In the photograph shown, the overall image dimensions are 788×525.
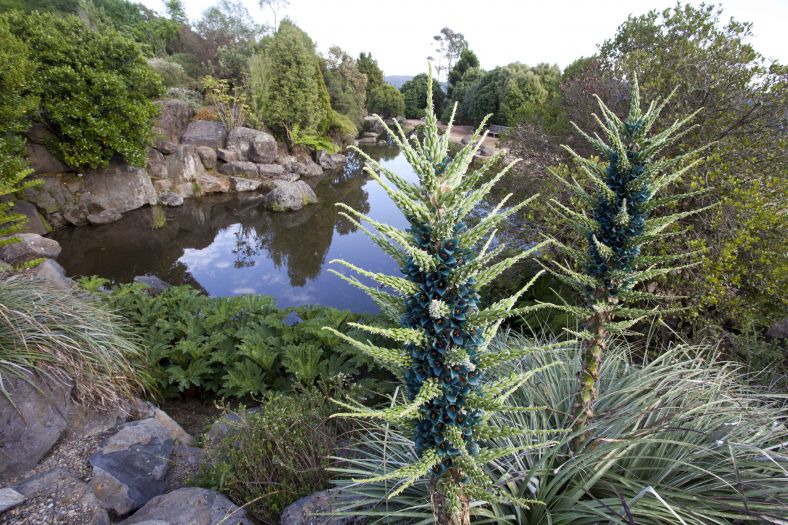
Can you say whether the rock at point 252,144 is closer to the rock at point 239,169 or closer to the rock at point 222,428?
the rock at point 239,169

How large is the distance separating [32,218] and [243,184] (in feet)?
23.8

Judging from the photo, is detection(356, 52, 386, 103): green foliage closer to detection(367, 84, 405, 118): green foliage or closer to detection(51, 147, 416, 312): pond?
detection(367, 84, 405, 118): green foliage

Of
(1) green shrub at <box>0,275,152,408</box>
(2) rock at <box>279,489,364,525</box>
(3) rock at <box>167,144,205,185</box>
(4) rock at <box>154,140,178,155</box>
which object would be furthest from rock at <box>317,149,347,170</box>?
(2) rock at <box>279,489,364,525</box>

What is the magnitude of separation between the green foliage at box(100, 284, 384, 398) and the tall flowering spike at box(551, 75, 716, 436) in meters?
2.69

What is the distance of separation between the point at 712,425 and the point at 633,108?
2.32m

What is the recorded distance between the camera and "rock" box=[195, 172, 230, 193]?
15.7 m

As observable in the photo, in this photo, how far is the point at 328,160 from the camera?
2225cm

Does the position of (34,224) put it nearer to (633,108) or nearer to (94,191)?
(94,191)

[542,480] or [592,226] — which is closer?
[542,480]

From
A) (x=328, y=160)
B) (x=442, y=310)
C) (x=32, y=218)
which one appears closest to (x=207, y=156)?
(x=32, y=218)

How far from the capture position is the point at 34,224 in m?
10.5

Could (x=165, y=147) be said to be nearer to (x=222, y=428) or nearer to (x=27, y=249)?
(x=27, y=249)

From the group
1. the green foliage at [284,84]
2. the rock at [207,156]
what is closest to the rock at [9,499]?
the rock at [207,156]

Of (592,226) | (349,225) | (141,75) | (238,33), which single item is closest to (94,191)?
(141,75)
